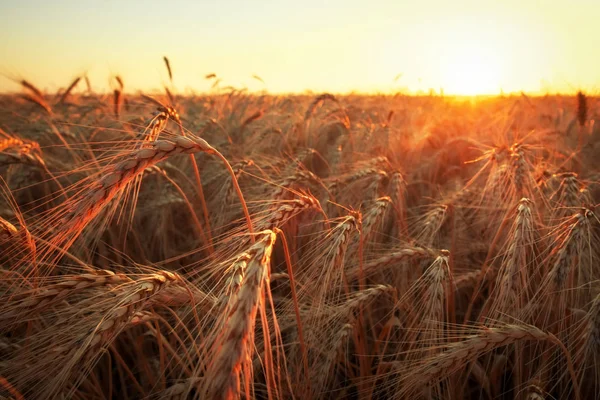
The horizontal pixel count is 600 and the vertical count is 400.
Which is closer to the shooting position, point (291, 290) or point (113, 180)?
point (113, 180)

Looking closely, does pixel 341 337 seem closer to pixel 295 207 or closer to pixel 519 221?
pixel 295 207

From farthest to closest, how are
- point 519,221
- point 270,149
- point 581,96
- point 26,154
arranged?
point 270,149 < point 581,96 < point 26,154 < point 519,221

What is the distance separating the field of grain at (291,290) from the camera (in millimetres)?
946

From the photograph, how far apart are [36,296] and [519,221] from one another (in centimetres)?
157

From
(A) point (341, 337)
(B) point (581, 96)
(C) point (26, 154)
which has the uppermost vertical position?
(B) point (581, 96)

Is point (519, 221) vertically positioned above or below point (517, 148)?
below

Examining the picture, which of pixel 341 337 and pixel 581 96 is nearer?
pixel 341 337

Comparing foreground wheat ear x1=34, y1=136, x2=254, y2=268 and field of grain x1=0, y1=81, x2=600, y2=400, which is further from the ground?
foreground wheat ear x1=34, y1=136, x2=254, y2=268

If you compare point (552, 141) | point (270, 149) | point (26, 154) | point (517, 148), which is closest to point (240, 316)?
point (26, 154)

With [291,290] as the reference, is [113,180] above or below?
above

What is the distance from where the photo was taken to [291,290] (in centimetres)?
128

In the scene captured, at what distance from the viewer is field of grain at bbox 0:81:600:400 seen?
0.95 m

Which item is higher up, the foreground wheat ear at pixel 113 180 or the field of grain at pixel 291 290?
the foreground wheat ear at pixel 113 180

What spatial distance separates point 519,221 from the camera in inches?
56.2
